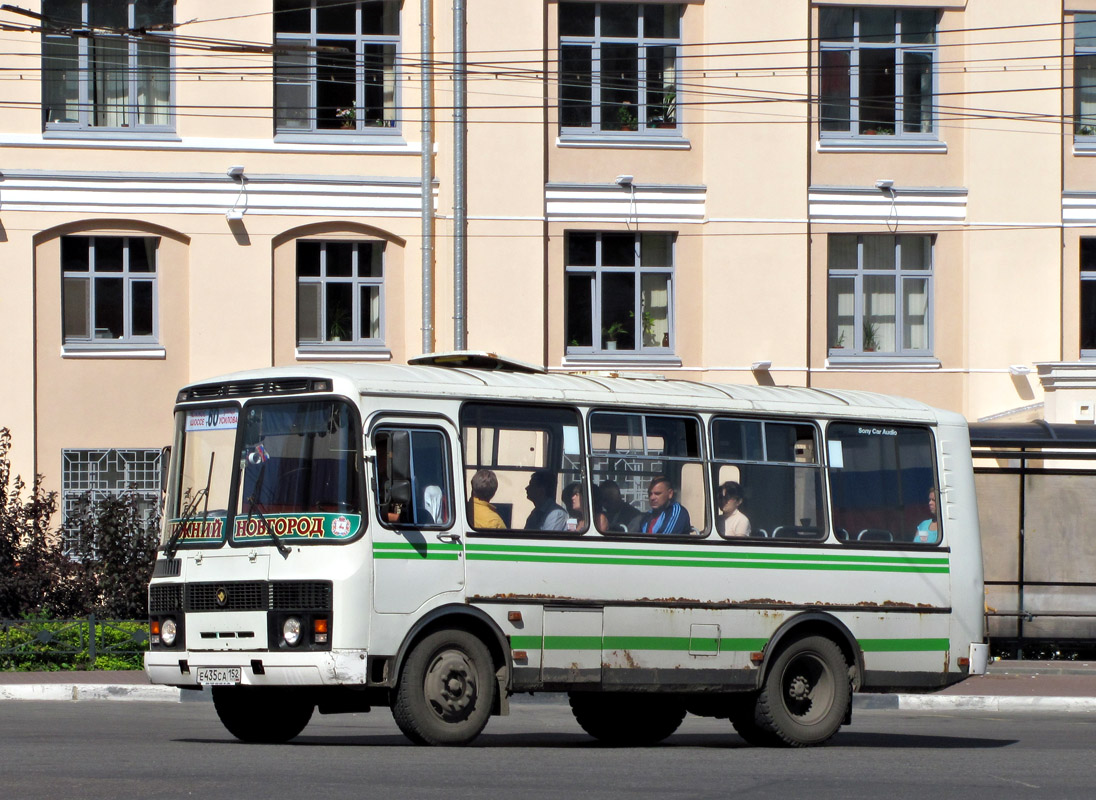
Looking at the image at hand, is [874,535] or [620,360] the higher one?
[620,360]

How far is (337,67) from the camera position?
93.7ft

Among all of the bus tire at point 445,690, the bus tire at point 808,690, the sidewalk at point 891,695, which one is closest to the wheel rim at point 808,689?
the bus tire at point 808,690

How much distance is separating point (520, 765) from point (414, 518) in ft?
6.23

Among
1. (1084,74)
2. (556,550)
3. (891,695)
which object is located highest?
(1084,74)

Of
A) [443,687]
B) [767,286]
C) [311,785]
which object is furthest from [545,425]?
[767,286]

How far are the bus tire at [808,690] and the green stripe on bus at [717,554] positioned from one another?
2.11ft

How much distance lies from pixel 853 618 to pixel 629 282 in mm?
15726

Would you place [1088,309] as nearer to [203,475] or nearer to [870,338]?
[870,338]

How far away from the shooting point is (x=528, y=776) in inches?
415

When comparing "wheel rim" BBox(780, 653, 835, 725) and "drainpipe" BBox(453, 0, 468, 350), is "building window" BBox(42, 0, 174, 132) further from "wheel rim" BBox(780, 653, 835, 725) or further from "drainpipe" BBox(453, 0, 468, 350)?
"wheel rim" BBox(780, 653, 835, 725)

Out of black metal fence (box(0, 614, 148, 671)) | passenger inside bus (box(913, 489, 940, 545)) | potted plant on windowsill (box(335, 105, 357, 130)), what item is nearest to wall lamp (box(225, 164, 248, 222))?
potted plant on windowsill (box(335, 105, 357, 130))

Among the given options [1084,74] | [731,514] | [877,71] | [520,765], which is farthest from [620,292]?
[520,765]

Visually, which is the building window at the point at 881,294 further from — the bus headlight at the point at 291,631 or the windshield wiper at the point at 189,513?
the bus headlight at the point at 291,631

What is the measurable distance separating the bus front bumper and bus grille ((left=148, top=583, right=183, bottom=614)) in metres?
0.31
